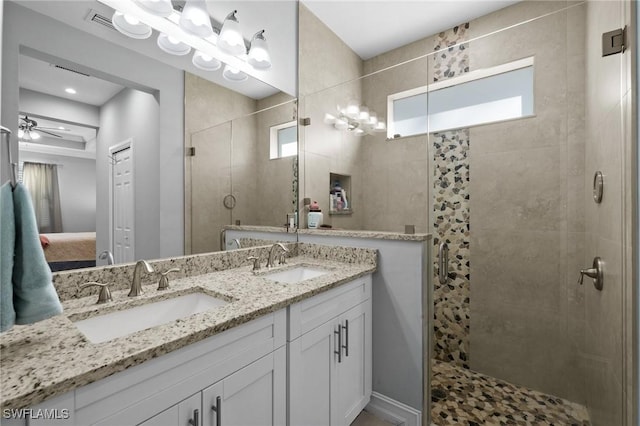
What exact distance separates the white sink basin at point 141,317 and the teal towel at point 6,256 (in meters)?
0.26

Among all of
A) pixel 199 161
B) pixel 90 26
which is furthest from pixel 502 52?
pixel 90 26

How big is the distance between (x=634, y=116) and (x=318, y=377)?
155 centimetres

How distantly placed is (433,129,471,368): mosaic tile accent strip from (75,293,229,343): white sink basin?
1.52m

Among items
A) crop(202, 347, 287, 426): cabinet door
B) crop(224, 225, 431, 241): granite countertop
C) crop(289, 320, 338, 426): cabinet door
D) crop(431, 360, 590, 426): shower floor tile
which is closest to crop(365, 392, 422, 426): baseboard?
crop(431, 360, 590, 426): shower floor tile

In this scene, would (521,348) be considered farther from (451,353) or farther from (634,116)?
(634,116)

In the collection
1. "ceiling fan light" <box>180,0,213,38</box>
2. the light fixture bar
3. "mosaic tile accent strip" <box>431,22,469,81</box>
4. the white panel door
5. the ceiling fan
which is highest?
"mosaic tile accent strip" <box>431,22,469,81</box>

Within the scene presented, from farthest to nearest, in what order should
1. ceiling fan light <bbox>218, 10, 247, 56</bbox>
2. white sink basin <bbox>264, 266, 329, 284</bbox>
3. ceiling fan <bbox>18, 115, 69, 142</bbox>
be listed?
white sink basin <bbox>264, 266, 329, 284</bbox> < ceiling fan light <bbox>218, 10, 247, 56</bbox> < ceiling fan <bbox>18, 115, 69, 142</bbox>

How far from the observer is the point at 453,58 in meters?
2.34

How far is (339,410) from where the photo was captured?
4.75 ft

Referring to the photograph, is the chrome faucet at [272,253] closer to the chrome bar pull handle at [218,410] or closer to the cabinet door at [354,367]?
the cabinet door at [354,367]

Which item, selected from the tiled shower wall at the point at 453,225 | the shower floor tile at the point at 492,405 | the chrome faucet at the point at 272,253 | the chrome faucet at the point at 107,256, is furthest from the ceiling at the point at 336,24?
the shower floor tile at the point at 492,405

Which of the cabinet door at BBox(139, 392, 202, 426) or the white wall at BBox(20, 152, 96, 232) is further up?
the white wall at BBox(20, 152, 96, 232)

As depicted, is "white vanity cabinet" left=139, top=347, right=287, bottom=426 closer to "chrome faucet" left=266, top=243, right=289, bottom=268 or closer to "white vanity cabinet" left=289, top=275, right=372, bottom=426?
"white vanity cabinet" left=289, top=275, right=372, bottom=426

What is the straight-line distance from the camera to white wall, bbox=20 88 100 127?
989 millimetres
